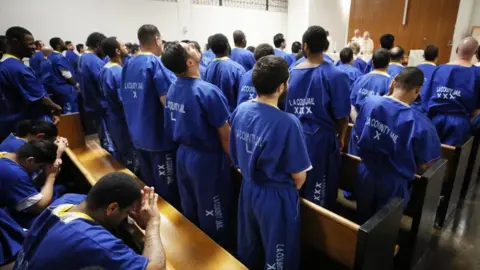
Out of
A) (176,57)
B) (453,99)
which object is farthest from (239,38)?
(453,99)

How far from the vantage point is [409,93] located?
70.0 inches

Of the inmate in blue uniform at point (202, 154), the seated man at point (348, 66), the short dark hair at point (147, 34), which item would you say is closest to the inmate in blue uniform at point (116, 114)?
the short dark hair at point (147, 34)

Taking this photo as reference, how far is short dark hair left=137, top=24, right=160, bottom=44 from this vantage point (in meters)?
2.33

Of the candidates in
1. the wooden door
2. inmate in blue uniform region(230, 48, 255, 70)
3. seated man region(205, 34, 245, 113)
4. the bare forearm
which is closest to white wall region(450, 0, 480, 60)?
the wooden door

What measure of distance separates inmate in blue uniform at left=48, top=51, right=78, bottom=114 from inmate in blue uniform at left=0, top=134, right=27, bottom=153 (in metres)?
3.08

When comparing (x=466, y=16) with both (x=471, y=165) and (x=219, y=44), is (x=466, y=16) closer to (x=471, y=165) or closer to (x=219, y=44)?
(x=471, y=165)

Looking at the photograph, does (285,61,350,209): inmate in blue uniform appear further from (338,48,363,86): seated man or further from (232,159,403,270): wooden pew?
(338,48,363,86): seated man

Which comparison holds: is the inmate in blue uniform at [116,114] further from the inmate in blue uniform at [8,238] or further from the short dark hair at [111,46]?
the inmate in blue uniform at [8,238]

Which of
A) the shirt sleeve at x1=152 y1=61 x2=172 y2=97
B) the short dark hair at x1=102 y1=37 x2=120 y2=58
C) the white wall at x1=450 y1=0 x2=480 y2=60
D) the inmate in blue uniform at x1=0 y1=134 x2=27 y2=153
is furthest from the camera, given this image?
the white wall at x1=450 y1=0 x2=480 y2=60

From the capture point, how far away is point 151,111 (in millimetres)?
2320

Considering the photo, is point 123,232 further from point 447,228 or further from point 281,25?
point 281,25

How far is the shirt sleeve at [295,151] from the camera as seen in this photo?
1.37 metres

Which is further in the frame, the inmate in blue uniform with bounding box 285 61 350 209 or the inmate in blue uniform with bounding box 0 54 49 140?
the inmate in blue uniform with bounding box 0 54 49 140

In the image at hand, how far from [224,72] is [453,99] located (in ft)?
7.39
